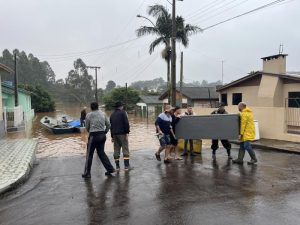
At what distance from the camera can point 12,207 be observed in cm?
636

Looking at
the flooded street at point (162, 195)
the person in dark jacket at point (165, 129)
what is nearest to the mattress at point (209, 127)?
the person in dark jacket at point (165, 129)

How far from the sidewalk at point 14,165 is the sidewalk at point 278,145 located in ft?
29.1

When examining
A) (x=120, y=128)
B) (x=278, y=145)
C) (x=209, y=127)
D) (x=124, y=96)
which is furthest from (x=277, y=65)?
(x=124, y=96)

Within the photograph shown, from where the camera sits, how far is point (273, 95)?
2134 centimetres

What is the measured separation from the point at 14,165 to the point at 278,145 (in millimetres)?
9971

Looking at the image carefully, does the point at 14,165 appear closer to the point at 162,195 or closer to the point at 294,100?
the point at 162,195

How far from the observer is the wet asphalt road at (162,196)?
5.56 m

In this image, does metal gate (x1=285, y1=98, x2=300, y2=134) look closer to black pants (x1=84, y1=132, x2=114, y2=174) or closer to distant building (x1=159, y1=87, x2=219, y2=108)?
black pants (x1=84, y1=132, x2=114, y2=174)

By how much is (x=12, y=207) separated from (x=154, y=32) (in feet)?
95.6

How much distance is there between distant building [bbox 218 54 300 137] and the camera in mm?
15745

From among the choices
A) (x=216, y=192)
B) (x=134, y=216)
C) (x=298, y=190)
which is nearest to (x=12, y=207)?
(x=134, y=216)

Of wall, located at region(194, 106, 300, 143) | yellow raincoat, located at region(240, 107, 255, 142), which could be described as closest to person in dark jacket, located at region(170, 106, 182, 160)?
yellow raincoat, located at region(240, 107, 255, 142)

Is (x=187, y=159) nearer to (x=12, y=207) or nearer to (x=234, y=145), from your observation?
(x=234, y=145)

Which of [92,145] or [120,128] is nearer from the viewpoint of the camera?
[92,145]
